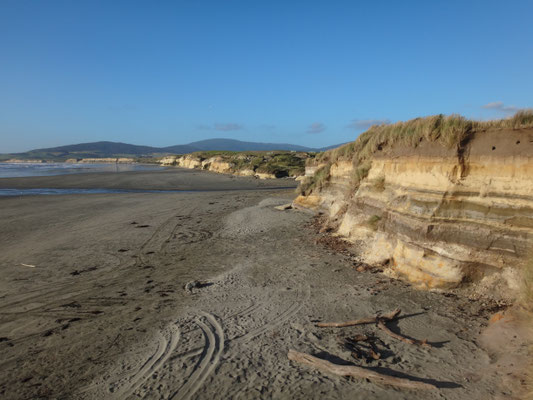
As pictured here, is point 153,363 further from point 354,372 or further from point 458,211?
point 458,211

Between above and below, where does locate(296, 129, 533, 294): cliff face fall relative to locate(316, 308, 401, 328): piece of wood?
above

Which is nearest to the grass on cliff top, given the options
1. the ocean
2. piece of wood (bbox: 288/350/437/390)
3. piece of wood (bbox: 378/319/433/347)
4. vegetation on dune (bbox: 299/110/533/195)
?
vegetation on dune (bbox: 299/110/533/195)

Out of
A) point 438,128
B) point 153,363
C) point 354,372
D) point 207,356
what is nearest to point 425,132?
point 438,128

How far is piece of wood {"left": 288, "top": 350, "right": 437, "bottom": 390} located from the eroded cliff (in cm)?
367

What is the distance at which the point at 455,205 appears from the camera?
7652 mm

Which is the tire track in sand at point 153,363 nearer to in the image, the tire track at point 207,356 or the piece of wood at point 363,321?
the tire track at point 207,356

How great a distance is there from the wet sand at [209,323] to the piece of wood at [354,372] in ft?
0.33

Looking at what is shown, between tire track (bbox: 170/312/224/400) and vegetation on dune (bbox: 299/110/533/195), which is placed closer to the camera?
tire track (bbox: 170/312/224/400)

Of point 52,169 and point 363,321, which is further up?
point 52,169

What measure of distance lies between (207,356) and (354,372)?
240 cm

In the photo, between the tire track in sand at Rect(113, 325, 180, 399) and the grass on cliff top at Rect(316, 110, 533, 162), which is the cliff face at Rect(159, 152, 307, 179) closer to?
the grass on cliff top at Rect(316, 110, 533, 162)

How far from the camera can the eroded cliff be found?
6570 millimetres

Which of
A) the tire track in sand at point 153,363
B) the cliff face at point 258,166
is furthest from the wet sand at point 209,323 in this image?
the cliff face at point 258,166

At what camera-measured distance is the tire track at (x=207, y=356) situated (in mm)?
4559
